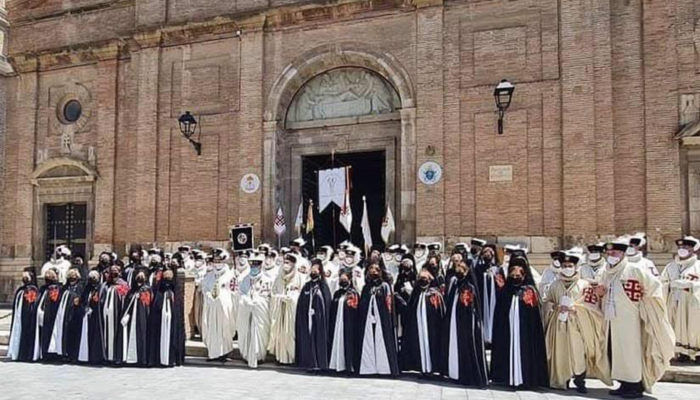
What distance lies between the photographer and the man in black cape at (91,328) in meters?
11.1

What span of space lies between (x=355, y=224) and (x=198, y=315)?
6522 millimetres

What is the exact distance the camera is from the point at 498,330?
9.18 meters

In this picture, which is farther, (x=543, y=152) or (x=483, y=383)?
(x=543, y=152)

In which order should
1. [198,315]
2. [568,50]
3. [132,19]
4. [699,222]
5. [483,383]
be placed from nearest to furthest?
[483,383]
[198,315]
[699,222]
[568,50]
[132,19]

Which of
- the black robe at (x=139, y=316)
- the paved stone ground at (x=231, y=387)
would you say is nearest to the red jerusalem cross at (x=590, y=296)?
the paved stone ground at (x=231, y=387)

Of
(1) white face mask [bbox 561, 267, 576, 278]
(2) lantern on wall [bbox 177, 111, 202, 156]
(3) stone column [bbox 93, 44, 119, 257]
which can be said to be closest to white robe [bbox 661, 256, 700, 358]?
(1) white face mask [bbox 561, 267, 576, 278]

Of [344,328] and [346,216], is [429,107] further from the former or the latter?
[344,328]

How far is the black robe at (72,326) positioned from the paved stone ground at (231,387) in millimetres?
863

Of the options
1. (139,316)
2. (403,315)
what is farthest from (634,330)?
(139,316)

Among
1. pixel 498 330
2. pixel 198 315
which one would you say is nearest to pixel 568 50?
pixel 498 330

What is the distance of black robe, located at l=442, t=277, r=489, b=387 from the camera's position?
9.08 m

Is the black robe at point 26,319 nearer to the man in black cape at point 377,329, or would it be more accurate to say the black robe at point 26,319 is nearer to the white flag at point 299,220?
the man in black cape at point 377,329

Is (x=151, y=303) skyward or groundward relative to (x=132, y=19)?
groundward

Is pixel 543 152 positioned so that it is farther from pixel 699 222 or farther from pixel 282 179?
pixel 282 179
